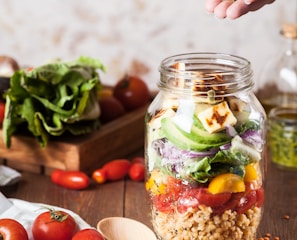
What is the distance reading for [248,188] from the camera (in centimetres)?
129

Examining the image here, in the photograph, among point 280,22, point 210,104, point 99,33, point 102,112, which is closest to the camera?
point 210,104

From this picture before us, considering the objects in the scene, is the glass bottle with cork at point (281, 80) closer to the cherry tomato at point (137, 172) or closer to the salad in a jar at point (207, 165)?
the cherry tomato at point (137, 172)

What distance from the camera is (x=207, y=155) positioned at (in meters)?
1.25

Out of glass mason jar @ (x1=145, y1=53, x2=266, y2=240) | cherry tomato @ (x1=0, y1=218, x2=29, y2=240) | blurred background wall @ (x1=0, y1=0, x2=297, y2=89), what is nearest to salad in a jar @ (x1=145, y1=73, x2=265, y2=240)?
glass mason jar @ (x1=145, y1=53, x2=266, y2=240)

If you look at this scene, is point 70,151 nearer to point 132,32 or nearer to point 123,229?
point 123,229

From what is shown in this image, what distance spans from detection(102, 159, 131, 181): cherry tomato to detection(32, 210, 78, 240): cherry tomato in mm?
351

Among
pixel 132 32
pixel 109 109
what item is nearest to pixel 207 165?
pixel 109 109

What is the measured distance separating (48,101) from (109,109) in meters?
0.28

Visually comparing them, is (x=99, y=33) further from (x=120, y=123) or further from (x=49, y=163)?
(x=49, y=163)

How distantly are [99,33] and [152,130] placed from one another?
1087mm

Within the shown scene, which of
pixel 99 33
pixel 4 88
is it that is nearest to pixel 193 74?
pixel 4 88

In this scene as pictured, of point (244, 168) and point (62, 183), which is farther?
point (62, 183)

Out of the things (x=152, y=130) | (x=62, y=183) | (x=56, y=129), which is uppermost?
(x=152, y=130)

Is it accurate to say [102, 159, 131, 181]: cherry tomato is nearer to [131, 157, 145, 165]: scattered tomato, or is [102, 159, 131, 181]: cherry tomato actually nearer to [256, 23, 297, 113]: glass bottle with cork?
[131, 157, 145, 165]: scattered tomato
